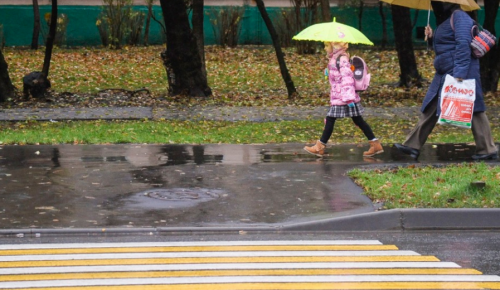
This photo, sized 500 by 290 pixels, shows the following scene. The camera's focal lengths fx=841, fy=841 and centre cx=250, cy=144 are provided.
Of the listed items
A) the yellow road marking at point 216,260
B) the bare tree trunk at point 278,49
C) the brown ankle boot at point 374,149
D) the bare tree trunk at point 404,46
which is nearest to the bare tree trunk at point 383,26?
the bare tree trunk at point 404,46

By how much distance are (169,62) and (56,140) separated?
6.80 m

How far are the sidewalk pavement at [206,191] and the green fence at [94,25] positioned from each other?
62.6ft

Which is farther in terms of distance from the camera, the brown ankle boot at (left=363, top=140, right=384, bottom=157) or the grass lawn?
the brown ankle boot at (left=363, top=140, right=384, bottom=157)

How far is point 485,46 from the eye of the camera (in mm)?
10156

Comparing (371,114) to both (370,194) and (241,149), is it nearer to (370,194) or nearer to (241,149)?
(241,149)

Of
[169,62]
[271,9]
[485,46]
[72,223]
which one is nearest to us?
[72,223]

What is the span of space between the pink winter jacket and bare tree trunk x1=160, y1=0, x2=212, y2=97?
870cm

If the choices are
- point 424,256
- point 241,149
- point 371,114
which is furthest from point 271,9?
point 424,256

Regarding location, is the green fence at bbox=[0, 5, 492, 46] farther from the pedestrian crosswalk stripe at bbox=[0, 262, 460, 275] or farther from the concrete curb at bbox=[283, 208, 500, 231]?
the pedestrian crosswalk stripe at bbox=[0, 262, 460, 275]

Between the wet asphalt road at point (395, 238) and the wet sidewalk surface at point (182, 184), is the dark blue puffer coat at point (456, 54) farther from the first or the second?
the wet asphalt road at point (395, 238)

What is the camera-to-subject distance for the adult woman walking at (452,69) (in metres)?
10.1

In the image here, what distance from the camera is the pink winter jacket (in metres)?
10.7

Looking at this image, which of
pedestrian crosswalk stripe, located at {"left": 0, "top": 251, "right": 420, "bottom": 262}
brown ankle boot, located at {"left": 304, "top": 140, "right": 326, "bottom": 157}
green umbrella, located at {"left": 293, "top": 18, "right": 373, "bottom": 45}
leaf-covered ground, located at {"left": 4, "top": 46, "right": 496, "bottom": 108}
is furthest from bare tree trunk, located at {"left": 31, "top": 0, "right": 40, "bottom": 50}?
pedestrian crosswalk stripe, located at {"left": 0, "top": 251, "right": 420, "bottom": 262}

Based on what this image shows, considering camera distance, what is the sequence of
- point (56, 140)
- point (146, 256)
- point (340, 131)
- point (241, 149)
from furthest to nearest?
1. point (340, 131)
2. point (56, 140)
3. point (241, 149)
4. point (146, 256)
